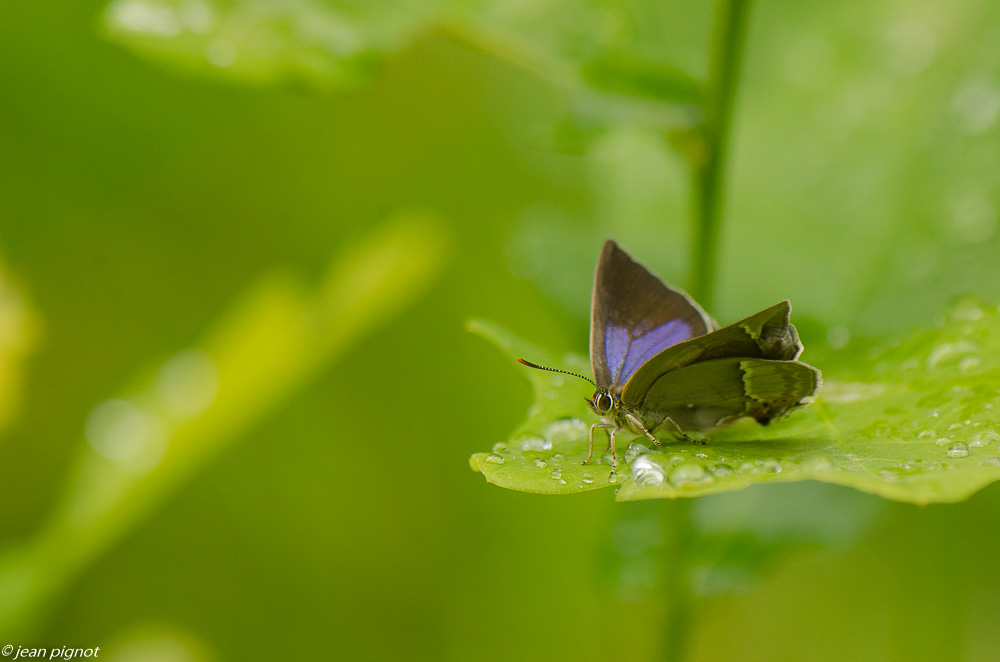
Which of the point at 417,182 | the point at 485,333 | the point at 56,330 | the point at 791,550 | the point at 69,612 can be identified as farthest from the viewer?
the point at 417,182

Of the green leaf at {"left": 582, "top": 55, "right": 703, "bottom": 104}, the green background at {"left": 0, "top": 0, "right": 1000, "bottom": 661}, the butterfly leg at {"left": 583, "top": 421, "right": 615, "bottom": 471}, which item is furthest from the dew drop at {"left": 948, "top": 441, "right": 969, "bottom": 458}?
the green leaf at {"left": 582, "top": 55, "right": 703, "bottom": 104}

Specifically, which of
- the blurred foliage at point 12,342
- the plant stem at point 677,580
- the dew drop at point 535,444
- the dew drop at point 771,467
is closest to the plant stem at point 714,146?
the plant stem at point 677,580

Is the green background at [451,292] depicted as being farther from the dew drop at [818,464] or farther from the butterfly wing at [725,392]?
the dew drop at [818,464]

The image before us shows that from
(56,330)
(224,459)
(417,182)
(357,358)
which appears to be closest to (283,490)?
(224,459)

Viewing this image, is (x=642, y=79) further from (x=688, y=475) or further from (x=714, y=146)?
(x=688, y=475)

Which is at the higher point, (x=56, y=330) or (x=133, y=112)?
(x=133, y=112)

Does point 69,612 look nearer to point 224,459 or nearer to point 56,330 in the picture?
point 224,459

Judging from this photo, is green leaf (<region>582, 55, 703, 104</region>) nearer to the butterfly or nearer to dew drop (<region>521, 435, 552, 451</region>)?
the butterfly
